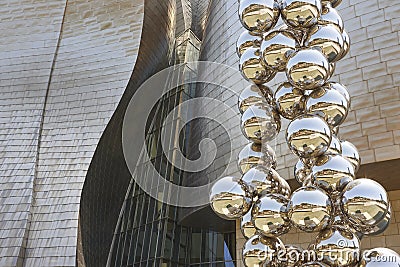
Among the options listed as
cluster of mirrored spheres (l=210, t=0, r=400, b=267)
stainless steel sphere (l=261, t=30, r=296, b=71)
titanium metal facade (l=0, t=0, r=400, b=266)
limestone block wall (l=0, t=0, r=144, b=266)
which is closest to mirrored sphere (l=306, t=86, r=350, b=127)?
cluster of mirrored spheres (l=210, t=0, r=400, b=267)

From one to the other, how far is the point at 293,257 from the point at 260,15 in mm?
531

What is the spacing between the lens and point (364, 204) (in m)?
0.95

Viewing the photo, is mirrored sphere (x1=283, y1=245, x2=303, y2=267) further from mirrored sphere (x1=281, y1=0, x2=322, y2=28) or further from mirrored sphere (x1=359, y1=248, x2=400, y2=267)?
mirrored sphere (x1=281, y1=0, x2=322, y2=28)

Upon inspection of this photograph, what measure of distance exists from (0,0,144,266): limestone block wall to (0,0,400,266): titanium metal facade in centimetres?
1

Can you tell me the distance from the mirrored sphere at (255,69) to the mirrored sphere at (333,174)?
29 centimetres

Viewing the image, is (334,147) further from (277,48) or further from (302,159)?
(277,48)

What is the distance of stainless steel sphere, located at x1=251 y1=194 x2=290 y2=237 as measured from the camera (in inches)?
40.4

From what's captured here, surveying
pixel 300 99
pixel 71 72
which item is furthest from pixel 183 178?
pixel 300 99

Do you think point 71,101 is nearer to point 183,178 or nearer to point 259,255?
point 183,178

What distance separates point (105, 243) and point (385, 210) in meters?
6.51

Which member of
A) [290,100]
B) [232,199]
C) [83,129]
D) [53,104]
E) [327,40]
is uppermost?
[53,104]

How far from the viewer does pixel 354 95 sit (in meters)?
4.31

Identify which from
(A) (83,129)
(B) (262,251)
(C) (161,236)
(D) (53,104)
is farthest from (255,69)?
(D) (53,104)

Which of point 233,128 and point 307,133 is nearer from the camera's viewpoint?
point 307,133
